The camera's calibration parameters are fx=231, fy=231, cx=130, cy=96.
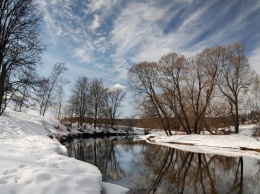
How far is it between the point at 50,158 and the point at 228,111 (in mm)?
28165

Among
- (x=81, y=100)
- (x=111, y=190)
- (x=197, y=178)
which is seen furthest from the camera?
(x=81, y=100)

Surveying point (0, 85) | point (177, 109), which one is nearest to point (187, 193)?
point (0, 85)

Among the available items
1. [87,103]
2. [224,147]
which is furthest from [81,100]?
[224,147]

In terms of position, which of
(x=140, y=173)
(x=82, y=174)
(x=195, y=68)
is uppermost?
(x=195, y=68)

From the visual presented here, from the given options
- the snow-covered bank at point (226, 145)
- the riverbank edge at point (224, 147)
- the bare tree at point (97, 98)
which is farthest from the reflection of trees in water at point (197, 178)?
the bare tree at point (97, 98)

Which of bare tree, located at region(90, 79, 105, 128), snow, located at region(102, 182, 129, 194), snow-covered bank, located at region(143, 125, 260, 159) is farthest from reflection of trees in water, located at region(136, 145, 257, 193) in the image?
bare tree, located at region(90, 79, 105, 128)

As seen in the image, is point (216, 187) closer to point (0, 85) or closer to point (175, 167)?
point (175, 167)

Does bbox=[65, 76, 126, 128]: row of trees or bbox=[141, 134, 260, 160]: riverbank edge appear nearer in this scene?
bbox=[141, 134, 260, 160]: riverbank edge

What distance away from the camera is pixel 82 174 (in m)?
5.51

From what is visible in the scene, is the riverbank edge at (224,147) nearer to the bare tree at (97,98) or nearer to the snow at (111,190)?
the snow at (111,190)

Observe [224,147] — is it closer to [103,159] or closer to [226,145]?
[226,145]

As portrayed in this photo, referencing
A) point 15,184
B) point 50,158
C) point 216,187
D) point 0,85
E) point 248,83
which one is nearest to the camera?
point 15,184

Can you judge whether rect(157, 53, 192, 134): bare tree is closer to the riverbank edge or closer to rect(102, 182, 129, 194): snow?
the riverbank edge

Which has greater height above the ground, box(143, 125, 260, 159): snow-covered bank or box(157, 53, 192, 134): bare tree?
box(157, 53, 192, 134): bare tree
